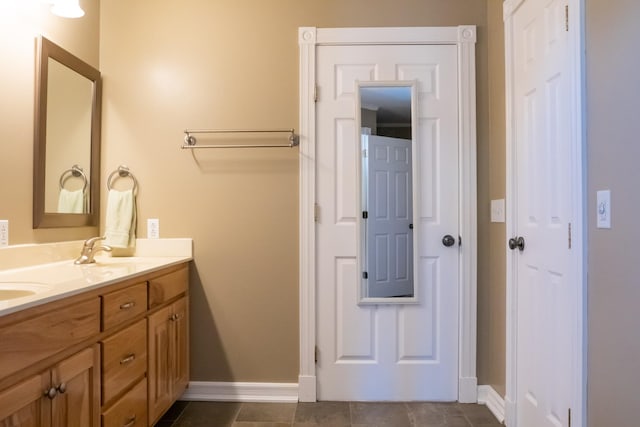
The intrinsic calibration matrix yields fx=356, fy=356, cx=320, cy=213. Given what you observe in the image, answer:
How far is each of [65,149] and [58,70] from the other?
1.33 feet

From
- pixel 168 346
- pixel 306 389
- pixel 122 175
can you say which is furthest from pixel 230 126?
pixel 306 389

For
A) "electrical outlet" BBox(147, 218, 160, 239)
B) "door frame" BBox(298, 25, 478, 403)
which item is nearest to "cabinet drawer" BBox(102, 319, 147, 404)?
"electrical outlet" BBox(147, 218, 160, 239)

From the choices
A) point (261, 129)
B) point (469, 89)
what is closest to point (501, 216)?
point (469, 89)

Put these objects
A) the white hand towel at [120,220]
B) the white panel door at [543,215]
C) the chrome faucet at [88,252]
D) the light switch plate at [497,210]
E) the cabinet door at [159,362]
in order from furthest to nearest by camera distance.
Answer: the white hand towel at [120,220] → the light switch plate at [497,210] → the chrome faucet at [88,252] → the cabinet door at [159,362] → the white panel door at [543,215]

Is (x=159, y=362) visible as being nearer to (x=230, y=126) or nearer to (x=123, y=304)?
(x=123, y=304)

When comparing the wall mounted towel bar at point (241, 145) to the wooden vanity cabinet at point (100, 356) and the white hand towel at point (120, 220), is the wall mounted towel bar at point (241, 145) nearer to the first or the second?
the white hand towel at point (120, 220)

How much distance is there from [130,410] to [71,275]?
0.63 m

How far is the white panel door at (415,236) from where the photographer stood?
2098 mm

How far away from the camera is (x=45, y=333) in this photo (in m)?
1.07

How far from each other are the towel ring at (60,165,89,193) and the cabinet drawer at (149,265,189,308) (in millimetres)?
733

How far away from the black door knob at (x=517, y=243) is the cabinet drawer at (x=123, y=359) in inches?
71.2

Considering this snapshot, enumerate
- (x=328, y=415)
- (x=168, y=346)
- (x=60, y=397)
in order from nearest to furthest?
(x=60, y=397)
(x=168, y=346)
(x=328, y=415)

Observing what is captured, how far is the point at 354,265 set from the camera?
2.11 m

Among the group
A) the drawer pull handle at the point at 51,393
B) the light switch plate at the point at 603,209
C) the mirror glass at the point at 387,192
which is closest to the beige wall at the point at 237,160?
the mirror glass at the point at 387,192
